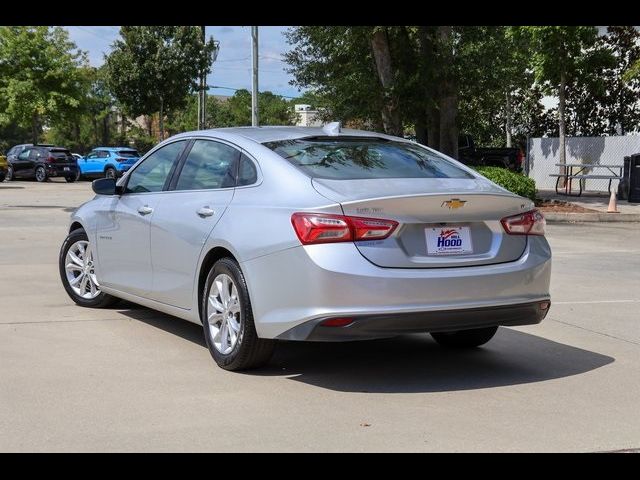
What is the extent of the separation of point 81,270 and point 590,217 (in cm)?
1396

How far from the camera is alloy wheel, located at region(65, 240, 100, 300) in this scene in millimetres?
7980

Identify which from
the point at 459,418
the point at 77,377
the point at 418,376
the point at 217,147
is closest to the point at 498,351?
the point at 418,376

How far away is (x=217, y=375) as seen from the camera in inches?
229

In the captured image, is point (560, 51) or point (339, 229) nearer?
point (339, 229)

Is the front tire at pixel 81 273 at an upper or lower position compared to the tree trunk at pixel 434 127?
lower

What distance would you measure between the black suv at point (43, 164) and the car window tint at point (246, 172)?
3268cm

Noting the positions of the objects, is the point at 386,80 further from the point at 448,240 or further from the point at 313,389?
the point at 313,389

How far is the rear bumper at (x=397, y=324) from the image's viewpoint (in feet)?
17.2

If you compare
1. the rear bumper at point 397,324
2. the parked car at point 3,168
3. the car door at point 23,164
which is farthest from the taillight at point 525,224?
the car door at point 23,164

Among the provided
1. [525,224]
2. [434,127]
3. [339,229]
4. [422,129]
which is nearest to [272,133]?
[339,229]

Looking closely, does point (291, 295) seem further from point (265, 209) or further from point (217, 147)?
point (217, 147)

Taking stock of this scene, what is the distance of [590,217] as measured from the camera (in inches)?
773

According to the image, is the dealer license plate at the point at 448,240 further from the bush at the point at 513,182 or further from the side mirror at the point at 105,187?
the bush at the point at 513,182

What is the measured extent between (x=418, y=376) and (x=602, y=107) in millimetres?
30921
